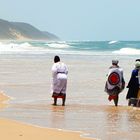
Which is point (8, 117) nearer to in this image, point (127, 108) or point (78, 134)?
point (78, 134)

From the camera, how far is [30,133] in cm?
909

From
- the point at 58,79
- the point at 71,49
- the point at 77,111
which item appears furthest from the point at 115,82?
the point at 71,49

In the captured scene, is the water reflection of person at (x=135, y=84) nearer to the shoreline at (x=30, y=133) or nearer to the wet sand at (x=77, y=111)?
the wet sand at (x=77, y=111)

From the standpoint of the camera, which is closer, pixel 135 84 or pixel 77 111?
pixel 77 111

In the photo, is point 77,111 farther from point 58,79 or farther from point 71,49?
point 71,49


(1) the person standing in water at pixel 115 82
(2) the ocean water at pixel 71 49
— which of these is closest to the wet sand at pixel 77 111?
(1) the person standing in water at pixel 115 82

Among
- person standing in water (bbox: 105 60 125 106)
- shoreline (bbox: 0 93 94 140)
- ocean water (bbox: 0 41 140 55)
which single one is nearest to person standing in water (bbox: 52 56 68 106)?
person standing in water (bbox: 105 60 125 106)

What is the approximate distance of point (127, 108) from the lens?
13.3 m

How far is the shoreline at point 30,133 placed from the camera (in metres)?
8.69

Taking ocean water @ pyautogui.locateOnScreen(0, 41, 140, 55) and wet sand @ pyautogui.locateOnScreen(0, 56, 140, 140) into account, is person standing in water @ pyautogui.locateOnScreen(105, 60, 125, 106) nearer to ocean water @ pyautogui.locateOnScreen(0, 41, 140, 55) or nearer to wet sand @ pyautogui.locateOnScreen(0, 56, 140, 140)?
wet sand @ pyautogui.locateOnScreen(0, 56, 140, 140)

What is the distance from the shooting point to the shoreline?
869 cm

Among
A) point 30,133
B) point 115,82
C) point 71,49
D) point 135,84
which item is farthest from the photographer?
point 71,49

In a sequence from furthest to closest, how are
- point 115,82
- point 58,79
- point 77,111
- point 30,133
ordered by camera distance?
1. point 115,82
2. point 58,79
3. point 77,111
4. point 30,133

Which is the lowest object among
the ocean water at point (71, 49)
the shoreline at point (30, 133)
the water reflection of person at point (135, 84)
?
the shoreline at point (30, 133)
